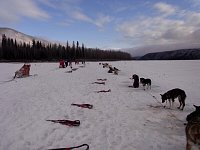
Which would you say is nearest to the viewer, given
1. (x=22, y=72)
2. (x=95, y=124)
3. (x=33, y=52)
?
(x=95, y=124)

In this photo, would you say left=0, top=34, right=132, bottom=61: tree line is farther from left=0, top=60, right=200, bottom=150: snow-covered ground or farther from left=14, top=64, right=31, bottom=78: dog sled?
left=0, top=60, right=200, bottom=150: snow-covered ground

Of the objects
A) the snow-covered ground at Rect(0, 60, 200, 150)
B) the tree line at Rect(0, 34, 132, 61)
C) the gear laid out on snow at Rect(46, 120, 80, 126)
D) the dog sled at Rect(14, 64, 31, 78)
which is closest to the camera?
the snow-covered ground at Rect(0, 60, 200, 150)

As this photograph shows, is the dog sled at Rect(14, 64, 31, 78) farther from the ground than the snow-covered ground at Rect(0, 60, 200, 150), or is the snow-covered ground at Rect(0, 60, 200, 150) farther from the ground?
the dog sled at Rect(14, 64, 31, 78)

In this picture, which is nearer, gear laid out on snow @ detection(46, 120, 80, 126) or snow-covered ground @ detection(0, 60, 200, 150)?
snow-covered ground @ detection(0, 60, 200, 150)

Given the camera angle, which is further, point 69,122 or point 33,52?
point 33,52

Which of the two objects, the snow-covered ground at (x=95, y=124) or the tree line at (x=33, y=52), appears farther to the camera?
the tree line at (x=33, y=52)

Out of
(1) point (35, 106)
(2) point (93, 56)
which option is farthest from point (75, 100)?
(2) point (93, 56)

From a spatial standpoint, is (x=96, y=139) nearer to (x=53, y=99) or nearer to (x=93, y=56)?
(x=53, y=99)

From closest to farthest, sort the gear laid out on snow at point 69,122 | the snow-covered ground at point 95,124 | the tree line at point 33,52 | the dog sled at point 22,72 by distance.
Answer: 1. the snow-covered ground at point 95,124
2. the gear laid out on snow at point 69,122
3. the dog sled at point 22,72
4. the tree line at point 33,52

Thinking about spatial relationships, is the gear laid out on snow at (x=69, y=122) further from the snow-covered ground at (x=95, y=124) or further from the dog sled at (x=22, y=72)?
the dog sled at (x=22, y=72)

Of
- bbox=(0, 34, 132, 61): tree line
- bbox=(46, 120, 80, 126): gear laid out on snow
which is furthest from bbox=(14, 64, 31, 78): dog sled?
bbox=(0, 34, 132, 61): tree line

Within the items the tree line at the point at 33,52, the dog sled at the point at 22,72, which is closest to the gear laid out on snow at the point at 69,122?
the dog sled at the point at 22,72

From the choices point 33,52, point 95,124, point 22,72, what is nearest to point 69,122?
point 95,124

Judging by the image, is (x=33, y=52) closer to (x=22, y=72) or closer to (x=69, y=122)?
(x=22, y=72)
